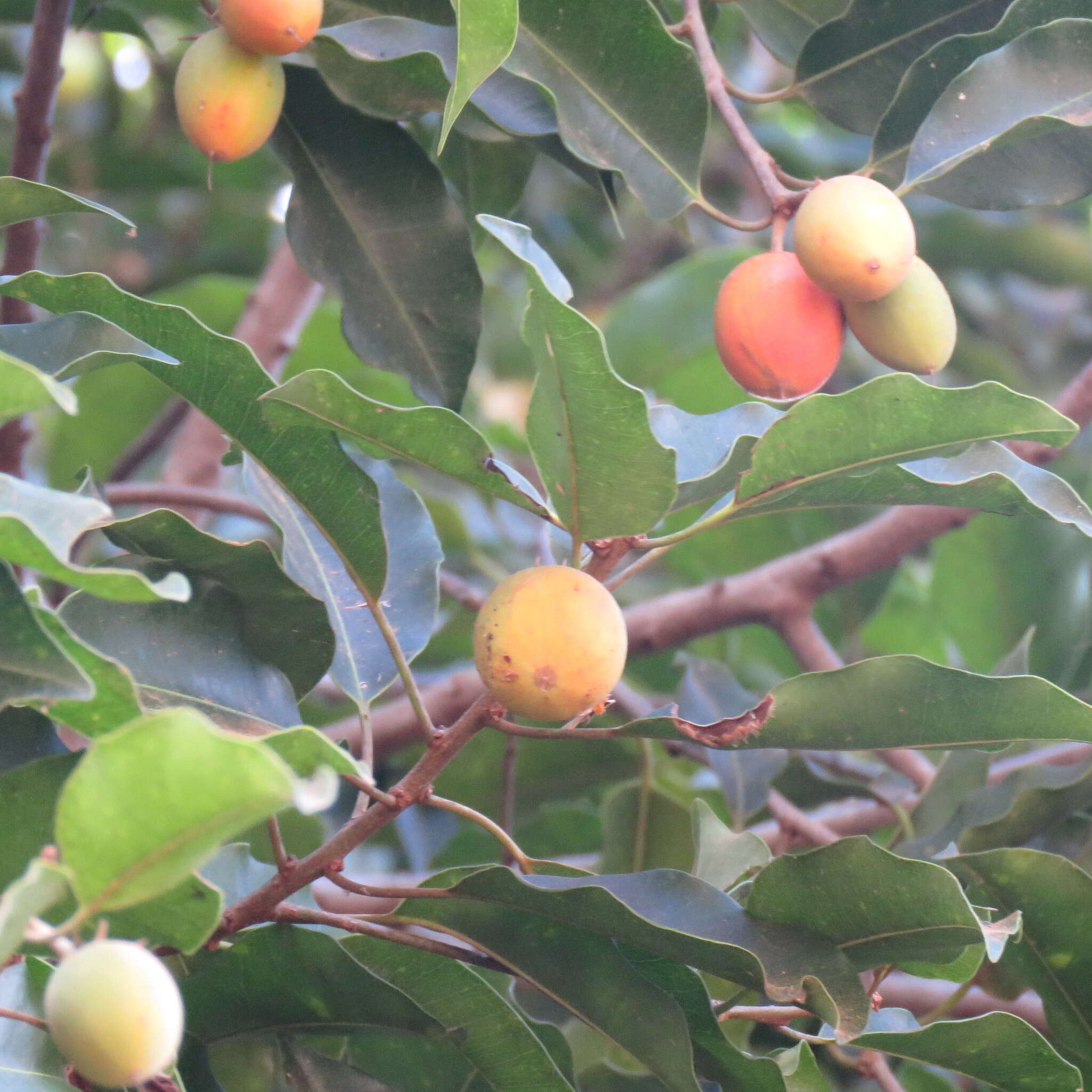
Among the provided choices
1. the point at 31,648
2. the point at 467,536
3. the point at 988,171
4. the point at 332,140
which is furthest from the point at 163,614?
the point at 467,536

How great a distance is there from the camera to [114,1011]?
0.39 meters

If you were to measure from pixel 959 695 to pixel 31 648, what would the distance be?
40 cm

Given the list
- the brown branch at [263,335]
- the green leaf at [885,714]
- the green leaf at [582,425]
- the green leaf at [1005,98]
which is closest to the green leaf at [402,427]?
the green leaf at [582,425]

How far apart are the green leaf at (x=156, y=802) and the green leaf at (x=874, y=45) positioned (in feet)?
2.28

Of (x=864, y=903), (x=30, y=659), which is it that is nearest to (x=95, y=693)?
(x=30, y=659)

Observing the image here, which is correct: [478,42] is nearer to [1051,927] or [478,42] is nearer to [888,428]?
[888,428]

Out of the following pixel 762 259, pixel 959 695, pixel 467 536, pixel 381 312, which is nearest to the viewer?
pixel 959 695

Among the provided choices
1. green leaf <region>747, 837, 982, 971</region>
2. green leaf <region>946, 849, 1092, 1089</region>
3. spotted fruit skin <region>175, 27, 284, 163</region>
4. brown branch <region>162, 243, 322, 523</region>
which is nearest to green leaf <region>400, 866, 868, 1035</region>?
green leaf <region>747, 837, 982, 971</region>

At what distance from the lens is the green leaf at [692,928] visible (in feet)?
2.00

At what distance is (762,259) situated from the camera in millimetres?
763

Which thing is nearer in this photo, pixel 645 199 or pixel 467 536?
pixel 645 199

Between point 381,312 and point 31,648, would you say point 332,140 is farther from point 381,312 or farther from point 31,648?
point 31,648

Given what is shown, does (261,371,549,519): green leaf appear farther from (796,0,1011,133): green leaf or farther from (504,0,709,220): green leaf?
(796,0,1011,133): green leaf

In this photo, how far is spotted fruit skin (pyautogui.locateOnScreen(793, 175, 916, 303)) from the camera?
2.28ft
